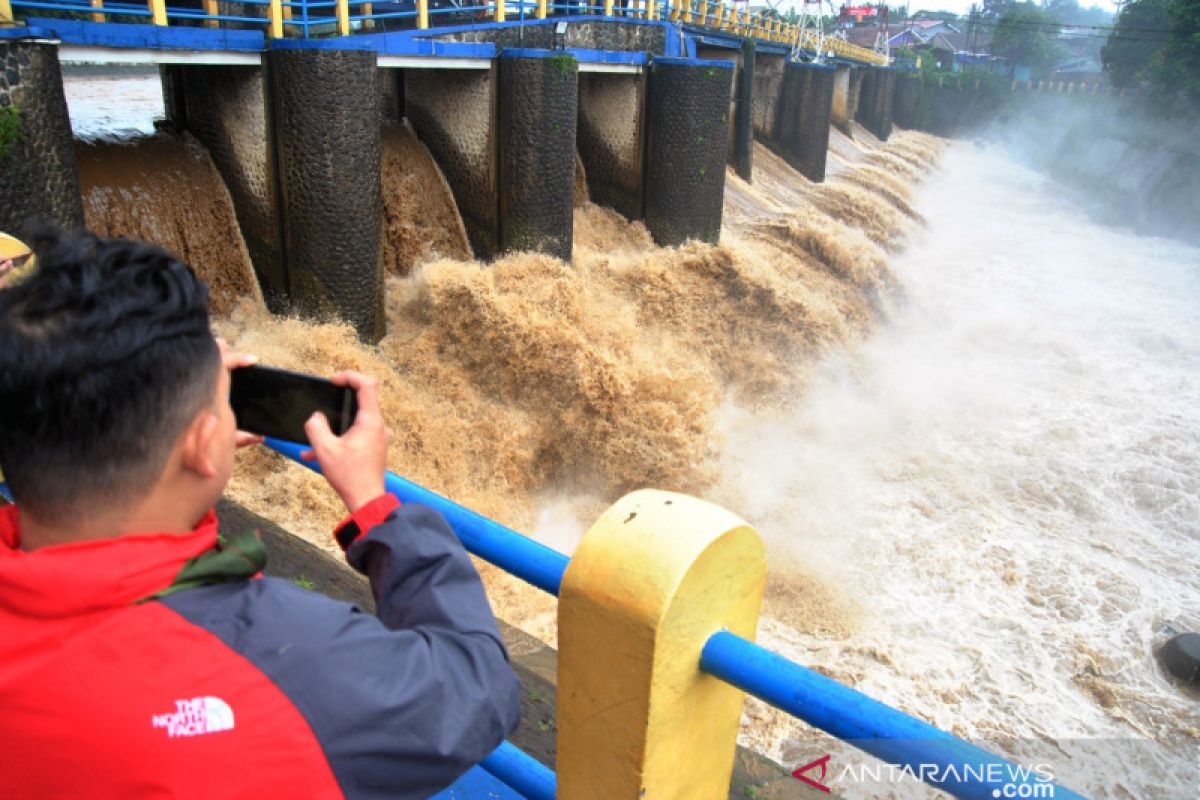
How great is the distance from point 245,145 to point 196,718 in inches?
268

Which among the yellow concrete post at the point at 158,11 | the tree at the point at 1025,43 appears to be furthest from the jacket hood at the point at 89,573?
the tree at the point at 1025,43

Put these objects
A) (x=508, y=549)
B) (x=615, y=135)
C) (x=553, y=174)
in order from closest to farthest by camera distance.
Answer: (x=508, y=549), (x=553, y=174), (x=615, y=135)

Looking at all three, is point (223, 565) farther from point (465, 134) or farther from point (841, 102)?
point (841, 102)

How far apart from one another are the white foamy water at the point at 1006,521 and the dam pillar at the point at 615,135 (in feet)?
10.4

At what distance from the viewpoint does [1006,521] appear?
7793 millimetres

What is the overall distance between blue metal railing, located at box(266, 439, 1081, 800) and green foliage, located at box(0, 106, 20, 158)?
4936 mm

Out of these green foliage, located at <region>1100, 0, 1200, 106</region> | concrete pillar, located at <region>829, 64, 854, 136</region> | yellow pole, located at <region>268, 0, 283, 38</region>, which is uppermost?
green foliage, located at <region>1100, 0, 1200, 106</region>

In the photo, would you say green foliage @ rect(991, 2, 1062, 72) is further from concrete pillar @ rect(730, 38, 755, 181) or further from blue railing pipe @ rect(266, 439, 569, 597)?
blue railing pipe @ rect(266, 439, 569, 597)

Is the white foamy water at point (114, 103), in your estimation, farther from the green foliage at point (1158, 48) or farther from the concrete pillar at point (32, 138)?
the green foliage at point (1158, 48)

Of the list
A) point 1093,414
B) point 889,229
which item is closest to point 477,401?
point 1093,414

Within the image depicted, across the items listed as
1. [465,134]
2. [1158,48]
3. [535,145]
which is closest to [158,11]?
[465,134]

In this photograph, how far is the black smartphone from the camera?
119 cm

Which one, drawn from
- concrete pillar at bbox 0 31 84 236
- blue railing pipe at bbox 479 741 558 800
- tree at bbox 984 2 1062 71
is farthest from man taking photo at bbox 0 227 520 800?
tree at bbox 984 2 1062 71

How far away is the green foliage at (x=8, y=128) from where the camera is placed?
191 inches
